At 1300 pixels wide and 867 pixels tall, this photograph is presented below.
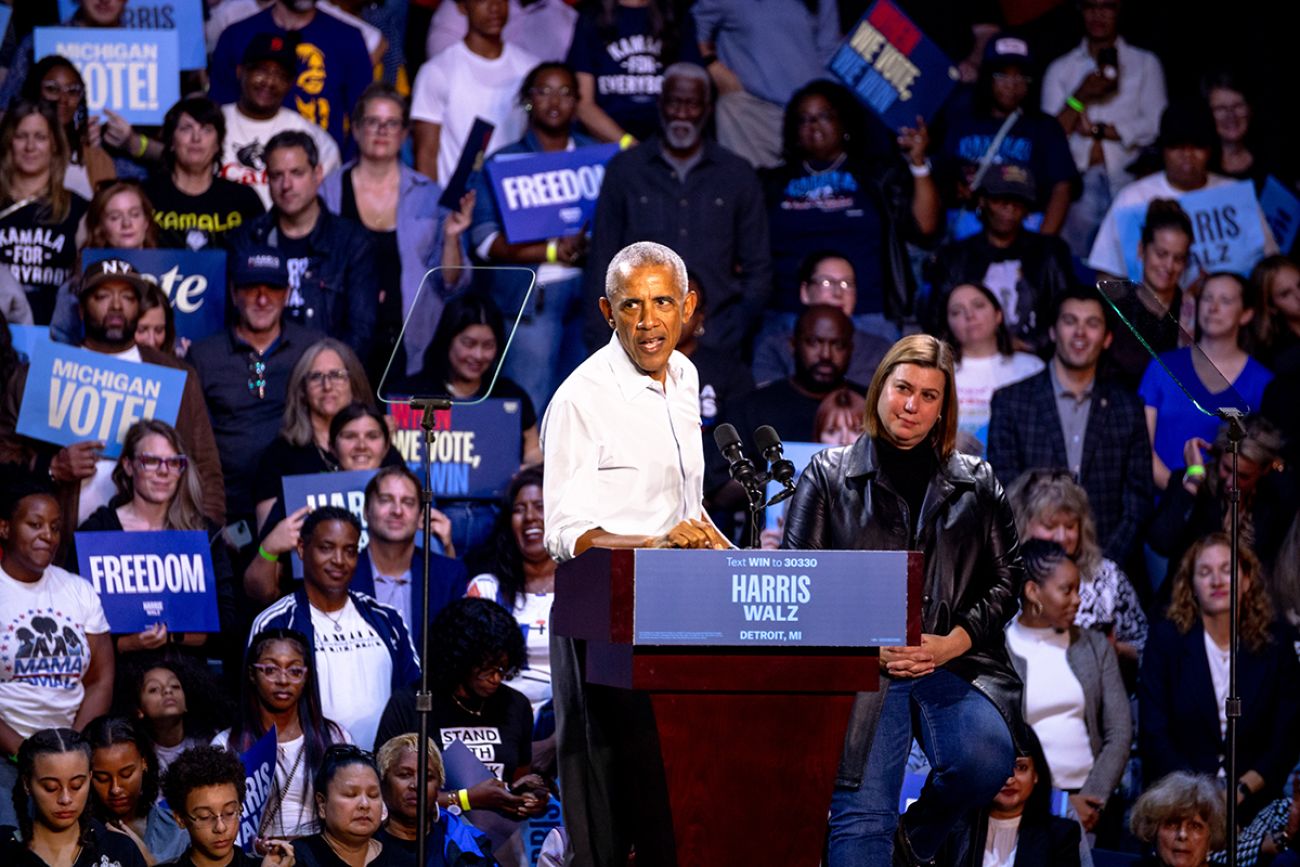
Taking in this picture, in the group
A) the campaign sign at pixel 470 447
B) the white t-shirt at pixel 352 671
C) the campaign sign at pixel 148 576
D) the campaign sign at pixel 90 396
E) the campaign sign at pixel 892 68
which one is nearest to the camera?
the white t-shirt at pixel 352 671

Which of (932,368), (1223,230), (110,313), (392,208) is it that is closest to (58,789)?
(110,313)

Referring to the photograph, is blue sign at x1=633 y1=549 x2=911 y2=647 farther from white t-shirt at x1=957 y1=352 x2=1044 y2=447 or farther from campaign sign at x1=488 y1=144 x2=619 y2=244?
campaign sign at x1=488 y1=144 x2=619 y2=244

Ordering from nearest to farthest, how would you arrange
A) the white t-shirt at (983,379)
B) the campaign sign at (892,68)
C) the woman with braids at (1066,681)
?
the woman with braids at (1066,681) → the white t-shirt at (983,379) → the campaign sign at (892,68)

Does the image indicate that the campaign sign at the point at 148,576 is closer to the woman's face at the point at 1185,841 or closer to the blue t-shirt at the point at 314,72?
the blue t-shirt at the point at 314,72

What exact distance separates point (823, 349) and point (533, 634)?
1.89 m

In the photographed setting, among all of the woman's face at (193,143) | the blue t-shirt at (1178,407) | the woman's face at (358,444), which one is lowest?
the woman's face at (358,444)

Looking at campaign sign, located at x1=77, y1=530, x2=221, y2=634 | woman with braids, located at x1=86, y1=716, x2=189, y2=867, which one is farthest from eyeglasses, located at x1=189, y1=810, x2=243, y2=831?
campaign sign, located at x1=77, y1=530, x2=221, y2=634

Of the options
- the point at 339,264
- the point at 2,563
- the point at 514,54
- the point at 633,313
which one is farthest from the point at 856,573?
the point at 514,54

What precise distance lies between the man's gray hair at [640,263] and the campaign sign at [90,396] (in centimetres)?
370

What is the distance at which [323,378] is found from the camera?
7.83 m

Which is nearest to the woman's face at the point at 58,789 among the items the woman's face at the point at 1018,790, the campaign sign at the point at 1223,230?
the woman's face at the point at 1018,790

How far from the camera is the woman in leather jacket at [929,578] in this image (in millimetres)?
4840

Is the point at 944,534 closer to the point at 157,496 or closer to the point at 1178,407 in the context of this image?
the point at 157,496

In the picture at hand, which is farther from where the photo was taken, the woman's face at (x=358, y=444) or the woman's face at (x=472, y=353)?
the woman's face at (x=472, y=353)
